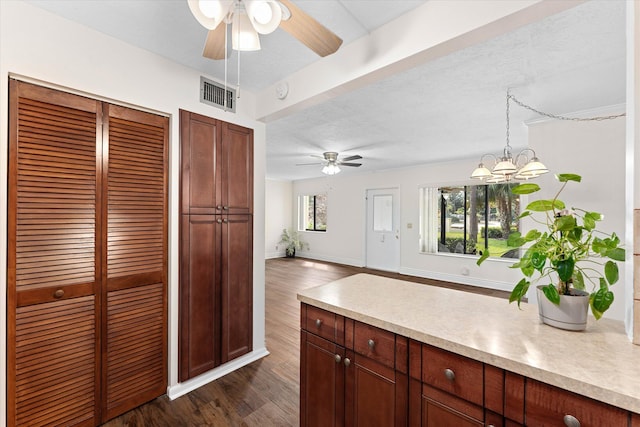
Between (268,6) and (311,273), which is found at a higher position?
(268,6)

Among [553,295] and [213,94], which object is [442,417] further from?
[213,94]

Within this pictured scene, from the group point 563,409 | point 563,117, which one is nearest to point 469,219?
point 563,117

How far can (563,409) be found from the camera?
844mm

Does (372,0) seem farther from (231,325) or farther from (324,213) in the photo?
(324,213)

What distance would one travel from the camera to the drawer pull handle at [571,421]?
821 mm

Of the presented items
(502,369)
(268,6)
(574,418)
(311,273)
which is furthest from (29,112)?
(311,273)

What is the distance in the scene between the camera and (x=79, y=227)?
1.73 meters

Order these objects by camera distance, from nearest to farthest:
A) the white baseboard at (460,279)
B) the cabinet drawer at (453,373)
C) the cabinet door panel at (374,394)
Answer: the cabinet drawer at (453,373) → the cabinet door panel at (374,394) → the white baseboard at (460,279)

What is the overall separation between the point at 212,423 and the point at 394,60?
2555 millimetres

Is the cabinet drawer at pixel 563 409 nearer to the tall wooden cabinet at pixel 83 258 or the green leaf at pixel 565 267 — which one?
the green leaf at pixel 565 267

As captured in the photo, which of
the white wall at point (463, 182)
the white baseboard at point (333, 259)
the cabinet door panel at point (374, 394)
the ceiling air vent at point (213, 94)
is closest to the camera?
the cabinet door panel at point (374, 394)

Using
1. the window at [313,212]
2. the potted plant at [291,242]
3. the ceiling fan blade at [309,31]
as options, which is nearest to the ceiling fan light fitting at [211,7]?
the ceiling fan blade at [309,31]

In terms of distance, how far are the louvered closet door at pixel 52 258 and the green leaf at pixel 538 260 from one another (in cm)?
236

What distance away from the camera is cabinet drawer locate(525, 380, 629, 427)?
0.78m
